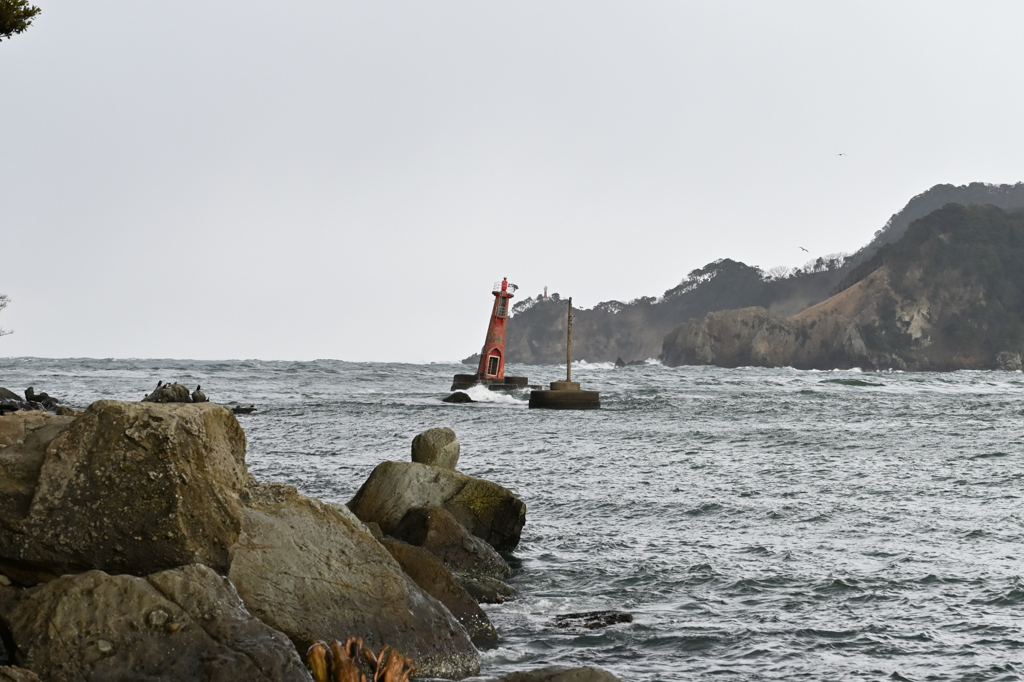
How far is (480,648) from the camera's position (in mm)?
6949

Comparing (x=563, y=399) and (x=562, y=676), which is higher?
(x=563, y=399)

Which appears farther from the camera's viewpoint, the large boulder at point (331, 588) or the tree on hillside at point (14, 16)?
the tree on hillside at point (14, 16)

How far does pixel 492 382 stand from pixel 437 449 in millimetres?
30731

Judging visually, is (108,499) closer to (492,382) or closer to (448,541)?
(448,541)

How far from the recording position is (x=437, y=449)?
1212 cm

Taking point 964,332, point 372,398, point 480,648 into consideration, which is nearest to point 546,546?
point 480,648

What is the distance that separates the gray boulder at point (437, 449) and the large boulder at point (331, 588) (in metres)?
5.38

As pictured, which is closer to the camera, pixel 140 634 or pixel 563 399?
pixel 140 634

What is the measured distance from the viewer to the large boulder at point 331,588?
5.79 metres

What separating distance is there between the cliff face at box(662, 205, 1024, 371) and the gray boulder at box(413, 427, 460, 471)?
138662mm

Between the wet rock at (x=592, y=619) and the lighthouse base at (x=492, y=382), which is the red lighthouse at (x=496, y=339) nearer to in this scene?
the lighthouse base at (x=492, y=382)

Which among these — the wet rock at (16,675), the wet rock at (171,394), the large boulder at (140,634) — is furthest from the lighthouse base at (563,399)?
the wet rock at (16,675)

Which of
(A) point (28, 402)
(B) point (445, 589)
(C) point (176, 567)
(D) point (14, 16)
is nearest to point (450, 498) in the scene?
(B) point (445, 589)

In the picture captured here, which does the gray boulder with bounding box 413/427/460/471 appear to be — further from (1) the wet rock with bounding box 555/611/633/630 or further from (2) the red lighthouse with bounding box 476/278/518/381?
(2) the red lighthouse with bounding box 476/278/518/381
